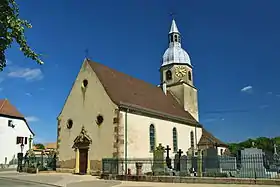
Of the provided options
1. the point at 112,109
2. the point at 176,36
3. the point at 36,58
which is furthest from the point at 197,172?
the point at 176,36

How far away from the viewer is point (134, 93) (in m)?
29.8

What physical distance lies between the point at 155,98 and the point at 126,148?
10451 mm

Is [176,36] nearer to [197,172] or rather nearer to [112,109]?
[112,109]

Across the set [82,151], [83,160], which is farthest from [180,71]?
[83,160]

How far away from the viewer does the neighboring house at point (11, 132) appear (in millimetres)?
42000

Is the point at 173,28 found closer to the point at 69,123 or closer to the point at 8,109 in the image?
the point at 69,123

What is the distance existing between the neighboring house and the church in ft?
54.4

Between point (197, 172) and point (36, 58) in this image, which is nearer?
point (36, 58)

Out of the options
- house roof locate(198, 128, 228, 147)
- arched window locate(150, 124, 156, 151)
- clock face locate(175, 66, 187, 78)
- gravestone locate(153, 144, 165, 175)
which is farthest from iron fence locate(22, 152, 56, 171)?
clock face locate(175, 66, 187, 78)

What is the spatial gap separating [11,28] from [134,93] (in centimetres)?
2278

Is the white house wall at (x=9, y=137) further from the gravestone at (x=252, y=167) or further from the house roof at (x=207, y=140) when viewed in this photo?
the gravestone at (x=252, y=167)

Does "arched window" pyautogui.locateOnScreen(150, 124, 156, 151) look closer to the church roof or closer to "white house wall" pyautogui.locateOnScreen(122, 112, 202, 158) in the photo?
"white house wall" pyautogui.locateOnScreen(122, 112, 202, 158)

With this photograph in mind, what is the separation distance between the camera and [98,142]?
24.9 meters

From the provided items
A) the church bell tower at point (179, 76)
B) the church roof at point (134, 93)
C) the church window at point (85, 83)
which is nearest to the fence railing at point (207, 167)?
the church roof at point (134, 93)
